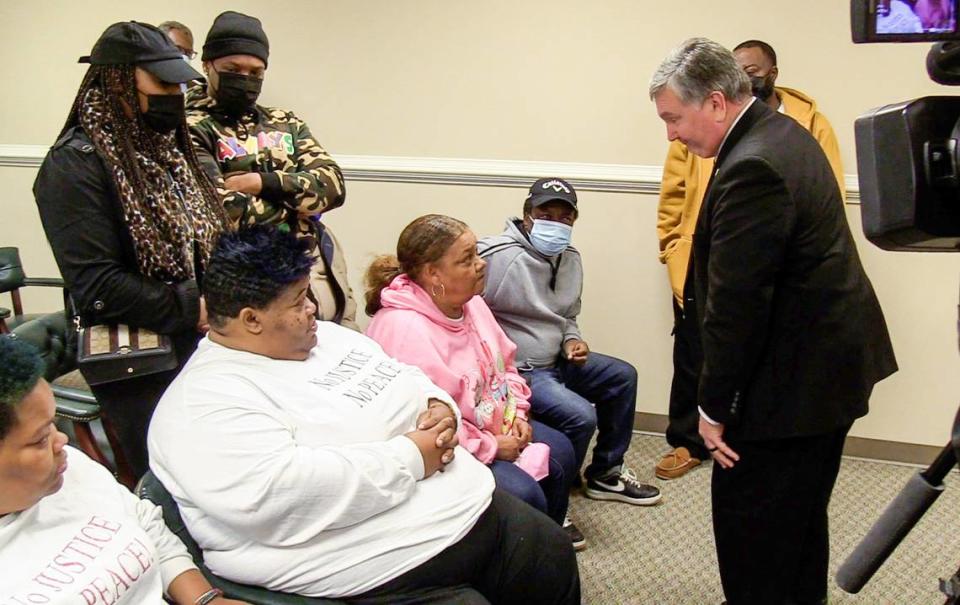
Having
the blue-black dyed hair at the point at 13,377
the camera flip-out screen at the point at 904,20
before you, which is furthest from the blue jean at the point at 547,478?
the camera flip-out screen at the point at 904,20

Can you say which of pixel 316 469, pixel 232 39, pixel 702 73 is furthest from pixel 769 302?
pixel 232 39

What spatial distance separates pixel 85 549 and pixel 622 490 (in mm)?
1860

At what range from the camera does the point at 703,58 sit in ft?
4.87

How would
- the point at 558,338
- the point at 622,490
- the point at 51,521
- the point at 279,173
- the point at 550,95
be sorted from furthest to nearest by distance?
the point at 550,95
the point at 622,490
the point at 558,338
the point at 279,173
the point at 51,521

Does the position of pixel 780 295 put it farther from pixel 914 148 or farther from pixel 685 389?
pixel 685 389

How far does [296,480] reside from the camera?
121cm

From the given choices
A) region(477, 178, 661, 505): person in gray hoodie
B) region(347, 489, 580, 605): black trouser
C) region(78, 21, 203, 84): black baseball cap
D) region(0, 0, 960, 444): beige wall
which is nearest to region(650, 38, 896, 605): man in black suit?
region(347, 489, 580, 605): black trouser

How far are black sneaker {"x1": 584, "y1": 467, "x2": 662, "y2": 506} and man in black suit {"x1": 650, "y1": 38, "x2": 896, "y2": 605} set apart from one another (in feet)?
2.95

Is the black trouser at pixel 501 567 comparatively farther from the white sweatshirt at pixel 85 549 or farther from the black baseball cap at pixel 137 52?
the black baseball cap at pixel 137 52

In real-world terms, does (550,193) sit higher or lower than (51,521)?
higher

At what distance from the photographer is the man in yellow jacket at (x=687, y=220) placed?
251 cm

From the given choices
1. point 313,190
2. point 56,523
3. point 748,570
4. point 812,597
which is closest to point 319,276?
point 313,190

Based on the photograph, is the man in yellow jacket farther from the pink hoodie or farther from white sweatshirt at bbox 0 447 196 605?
white sweatshirt at bbox 0 447 196 605

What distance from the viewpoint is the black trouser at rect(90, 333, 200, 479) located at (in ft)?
5.26
